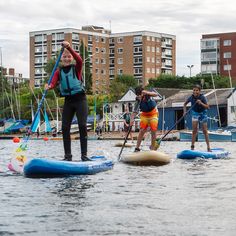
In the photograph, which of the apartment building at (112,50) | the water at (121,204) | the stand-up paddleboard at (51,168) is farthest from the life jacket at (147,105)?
the apartment building at (112,50)

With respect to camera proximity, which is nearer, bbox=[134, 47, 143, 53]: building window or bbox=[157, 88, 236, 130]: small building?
bbox=[157, 88, 236, 130]: small building

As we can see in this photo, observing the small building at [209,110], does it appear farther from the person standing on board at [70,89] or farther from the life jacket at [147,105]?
the person standing on board at [70,89]

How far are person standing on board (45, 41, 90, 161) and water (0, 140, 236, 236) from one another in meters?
1.19

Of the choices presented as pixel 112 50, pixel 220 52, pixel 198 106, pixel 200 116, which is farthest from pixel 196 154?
pixel 112 50

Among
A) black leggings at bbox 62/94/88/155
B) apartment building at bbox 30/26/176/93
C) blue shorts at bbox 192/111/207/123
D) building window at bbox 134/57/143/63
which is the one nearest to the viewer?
black leggings at bbox 62/94/88/155

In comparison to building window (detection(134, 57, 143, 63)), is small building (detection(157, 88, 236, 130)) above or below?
below

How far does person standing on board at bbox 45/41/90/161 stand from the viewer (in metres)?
13.0

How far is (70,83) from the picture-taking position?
1307 centimetres

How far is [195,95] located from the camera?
59.9ft

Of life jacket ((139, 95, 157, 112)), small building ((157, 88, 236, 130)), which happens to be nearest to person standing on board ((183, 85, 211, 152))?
life jacket ((139, 95, 157, 112))

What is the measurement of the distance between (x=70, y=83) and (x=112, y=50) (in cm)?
15581

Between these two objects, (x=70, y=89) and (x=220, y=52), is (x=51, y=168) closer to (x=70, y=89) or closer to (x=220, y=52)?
(x=70, y=89)

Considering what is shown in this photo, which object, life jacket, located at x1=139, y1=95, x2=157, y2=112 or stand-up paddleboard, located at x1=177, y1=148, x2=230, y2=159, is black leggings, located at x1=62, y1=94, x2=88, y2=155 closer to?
life jacket, located at x1=139, y1=95, x2=157, y2=112

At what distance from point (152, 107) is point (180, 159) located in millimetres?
1621
